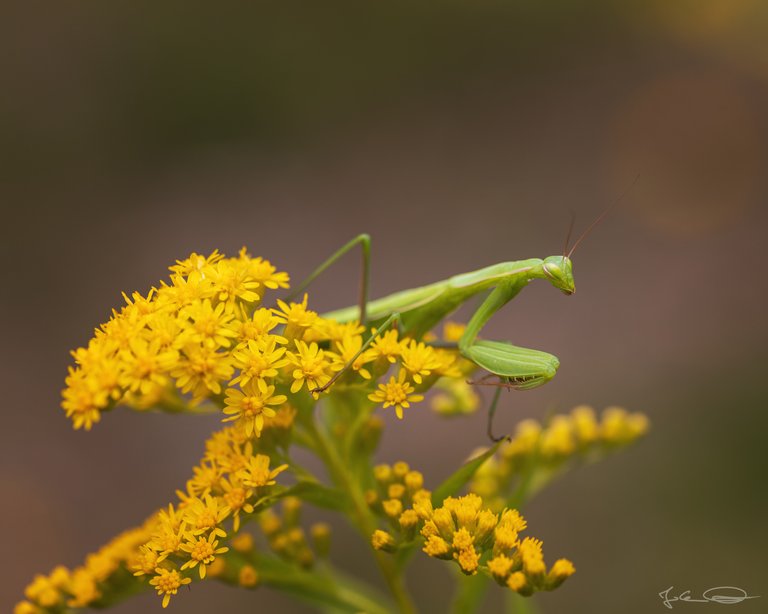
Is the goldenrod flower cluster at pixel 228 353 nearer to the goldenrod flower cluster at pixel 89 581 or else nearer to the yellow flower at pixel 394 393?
the yellow flower at pixel 394 393

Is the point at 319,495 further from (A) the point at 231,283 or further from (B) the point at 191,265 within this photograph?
(B) the point at 191,265

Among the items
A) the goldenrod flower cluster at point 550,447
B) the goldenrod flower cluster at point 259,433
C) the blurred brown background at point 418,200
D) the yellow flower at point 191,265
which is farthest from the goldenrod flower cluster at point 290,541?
the blurred brown background at point 418,200

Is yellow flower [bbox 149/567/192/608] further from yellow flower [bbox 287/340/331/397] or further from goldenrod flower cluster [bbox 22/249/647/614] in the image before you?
yellow flower [bbox 287/340/331/397]

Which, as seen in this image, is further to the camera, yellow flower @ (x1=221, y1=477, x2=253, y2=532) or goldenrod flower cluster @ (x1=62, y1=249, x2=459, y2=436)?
yellow flower @ (x1=221, y1=477, x2=253, y2=532)

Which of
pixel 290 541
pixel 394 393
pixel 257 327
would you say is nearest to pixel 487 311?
pixel 394 393

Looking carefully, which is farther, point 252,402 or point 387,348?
point 387,348

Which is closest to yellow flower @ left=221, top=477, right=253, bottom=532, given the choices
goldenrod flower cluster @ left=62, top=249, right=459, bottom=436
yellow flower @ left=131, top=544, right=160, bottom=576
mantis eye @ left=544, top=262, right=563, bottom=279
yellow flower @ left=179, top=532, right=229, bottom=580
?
yellow flower @ left=179, top=532, right=229, bottom=580

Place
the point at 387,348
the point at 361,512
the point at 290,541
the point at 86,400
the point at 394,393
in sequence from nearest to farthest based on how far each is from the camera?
1. the point at 86,400
2. the point at 394,393
3. the point at 387,348
4. the point at 361,512
5. the point at 290,541
